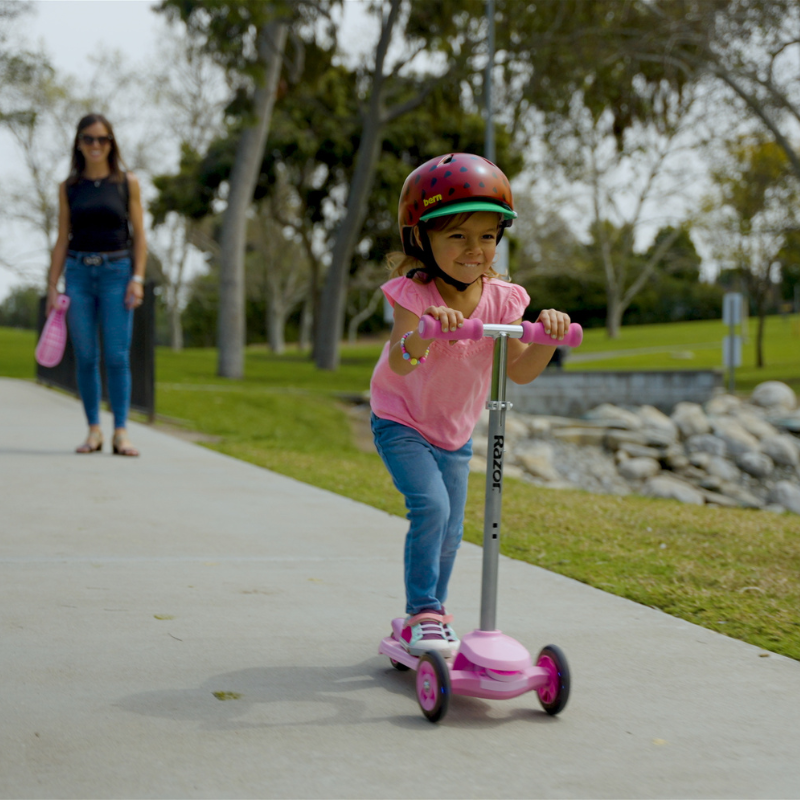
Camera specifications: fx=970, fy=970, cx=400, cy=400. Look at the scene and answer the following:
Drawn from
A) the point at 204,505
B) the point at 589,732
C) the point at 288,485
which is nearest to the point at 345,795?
the point at 589,732

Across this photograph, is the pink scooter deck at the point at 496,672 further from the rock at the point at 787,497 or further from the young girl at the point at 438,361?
the rock at the point at 787,497

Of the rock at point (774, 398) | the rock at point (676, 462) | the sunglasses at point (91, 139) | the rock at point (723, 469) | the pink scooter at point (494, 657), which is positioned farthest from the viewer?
the rock at point (774, 398)

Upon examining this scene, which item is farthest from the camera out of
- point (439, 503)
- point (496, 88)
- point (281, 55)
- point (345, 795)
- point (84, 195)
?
point (496, 88)

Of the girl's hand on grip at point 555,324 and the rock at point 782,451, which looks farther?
the rock at point 782,451

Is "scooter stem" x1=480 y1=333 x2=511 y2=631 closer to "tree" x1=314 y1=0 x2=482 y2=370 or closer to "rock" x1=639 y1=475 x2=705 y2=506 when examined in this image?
"rock" x1=639 y1=475 x2=705 y2=506

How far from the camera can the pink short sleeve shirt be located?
2932 millimetres

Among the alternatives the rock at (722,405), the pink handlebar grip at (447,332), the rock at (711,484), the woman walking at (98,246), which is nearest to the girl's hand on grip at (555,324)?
the pink handlebar grip at (447,332)

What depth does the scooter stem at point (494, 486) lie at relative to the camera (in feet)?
8.63

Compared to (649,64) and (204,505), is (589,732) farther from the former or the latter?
(649,64)

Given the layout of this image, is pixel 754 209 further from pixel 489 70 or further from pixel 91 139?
pixel 91 139

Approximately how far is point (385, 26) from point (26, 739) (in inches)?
790

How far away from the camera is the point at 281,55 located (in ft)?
64.1

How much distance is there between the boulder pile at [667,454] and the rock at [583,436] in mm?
17

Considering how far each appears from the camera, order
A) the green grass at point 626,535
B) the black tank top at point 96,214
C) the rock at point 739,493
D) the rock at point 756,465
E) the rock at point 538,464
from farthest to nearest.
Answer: the rock at point 756,465 → the rock at point 538,464 → the rock at point 739,493 → the black tank top at point 96,214 → the green grass at point 626,535
